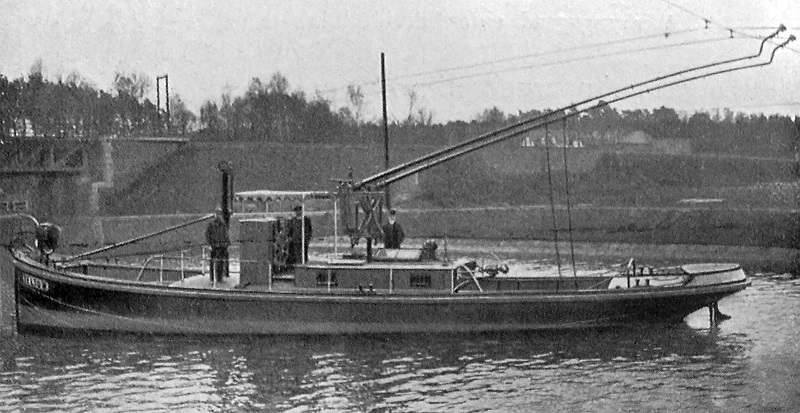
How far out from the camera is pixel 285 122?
6006 centimetres

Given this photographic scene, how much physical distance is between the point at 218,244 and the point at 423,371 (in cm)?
679

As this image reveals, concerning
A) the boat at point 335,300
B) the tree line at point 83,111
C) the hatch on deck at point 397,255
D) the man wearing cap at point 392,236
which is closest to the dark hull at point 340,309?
the boat at point 335,300

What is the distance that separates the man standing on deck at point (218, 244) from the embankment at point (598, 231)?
11716 millimetres

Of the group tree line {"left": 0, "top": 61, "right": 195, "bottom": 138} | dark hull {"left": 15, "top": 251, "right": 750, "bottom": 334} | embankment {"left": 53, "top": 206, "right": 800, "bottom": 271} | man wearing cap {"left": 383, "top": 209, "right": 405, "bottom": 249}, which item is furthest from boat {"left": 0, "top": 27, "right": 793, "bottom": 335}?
tree line {"left": 0, "top": 61, "right": 195, "bottom": 138}

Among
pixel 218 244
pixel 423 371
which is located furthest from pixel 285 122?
pixel 423 371

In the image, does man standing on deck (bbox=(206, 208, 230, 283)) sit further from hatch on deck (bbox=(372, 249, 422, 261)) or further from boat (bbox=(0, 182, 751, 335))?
hatch on deck (bbox=(372, 249, 422, 261))

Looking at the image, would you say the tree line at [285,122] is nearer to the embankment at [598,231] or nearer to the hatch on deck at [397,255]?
the embankment at [598,231]

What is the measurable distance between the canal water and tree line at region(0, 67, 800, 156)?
16.6m

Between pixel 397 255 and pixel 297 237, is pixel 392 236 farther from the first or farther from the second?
pixel 297 237

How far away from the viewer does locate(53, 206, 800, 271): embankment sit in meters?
35.9

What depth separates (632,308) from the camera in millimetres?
20359

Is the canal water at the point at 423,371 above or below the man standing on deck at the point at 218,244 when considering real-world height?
below

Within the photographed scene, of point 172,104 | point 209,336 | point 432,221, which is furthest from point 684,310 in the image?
point 172,104

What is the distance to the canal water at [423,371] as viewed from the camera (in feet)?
46.8
